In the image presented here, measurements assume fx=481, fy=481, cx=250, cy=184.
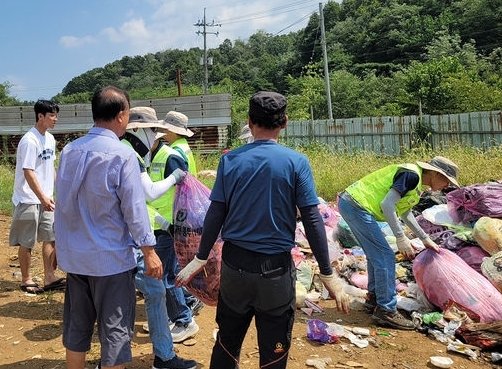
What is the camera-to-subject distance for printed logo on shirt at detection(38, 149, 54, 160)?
4.09 metres

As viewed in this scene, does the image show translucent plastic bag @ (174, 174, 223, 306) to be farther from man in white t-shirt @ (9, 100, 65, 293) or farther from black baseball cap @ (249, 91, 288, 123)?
man in white t-shirt @ (9, 100, 65, 293)

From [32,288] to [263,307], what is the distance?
3.15 meters

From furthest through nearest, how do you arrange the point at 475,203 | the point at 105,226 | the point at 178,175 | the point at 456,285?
the point at 475,203 < the point at 456,285 < the point at 178,175 < the point at 105,226

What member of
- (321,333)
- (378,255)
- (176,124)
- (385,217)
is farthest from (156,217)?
(378,255)

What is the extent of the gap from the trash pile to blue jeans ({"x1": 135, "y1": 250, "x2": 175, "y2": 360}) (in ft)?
3.86

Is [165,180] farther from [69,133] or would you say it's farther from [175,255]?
[69,133]

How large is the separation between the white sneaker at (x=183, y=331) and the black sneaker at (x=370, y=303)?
61.0 inches

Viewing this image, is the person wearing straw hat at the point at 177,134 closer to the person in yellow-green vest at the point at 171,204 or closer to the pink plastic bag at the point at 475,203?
the person in yellow-green vest at the point at 171,204

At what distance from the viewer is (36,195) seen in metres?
4.06

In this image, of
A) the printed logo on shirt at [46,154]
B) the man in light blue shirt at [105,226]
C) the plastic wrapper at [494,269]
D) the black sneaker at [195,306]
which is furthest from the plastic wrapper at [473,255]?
the printed logo on shirt at [46,154]

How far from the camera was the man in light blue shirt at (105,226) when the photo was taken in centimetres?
211

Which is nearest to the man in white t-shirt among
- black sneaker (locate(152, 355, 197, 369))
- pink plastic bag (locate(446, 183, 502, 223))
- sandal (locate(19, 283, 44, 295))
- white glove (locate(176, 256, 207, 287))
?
sandal (locate(19, 283, 44, 295))

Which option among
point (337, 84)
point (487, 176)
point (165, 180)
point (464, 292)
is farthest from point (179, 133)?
point (337, 84)

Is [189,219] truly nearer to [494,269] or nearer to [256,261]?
[256,261]
